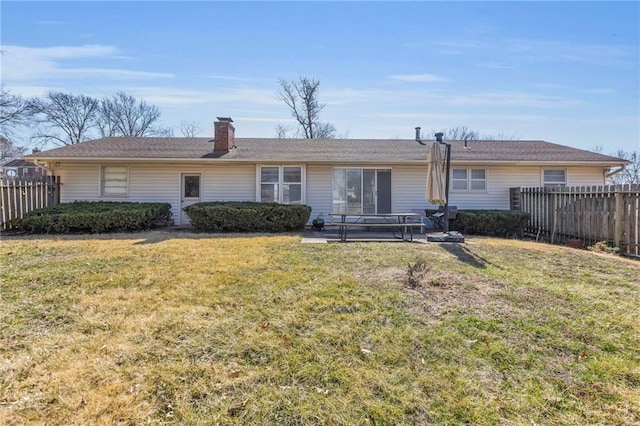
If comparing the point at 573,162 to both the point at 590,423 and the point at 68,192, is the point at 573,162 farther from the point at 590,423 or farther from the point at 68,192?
the point at 68,192

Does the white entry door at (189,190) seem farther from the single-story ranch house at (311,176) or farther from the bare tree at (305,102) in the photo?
the bare tree at (305,102)

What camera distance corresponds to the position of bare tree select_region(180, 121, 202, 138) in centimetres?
4031

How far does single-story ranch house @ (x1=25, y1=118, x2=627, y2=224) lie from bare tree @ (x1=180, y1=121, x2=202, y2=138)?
27.9 m

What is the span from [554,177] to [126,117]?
1666 inches

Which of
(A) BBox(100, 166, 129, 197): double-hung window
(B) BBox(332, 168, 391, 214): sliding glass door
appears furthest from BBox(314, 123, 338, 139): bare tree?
(A) BBox(100, 166, 129, 197): double-hung window

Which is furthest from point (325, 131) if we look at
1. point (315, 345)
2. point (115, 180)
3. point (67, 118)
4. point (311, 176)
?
point (315, 345)

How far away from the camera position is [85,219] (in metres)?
10.3

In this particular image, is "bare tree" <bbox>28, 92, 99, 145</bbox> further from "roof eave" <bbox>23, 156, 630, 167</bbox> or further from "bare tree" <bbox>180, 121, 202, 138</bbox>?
"roof eave" <bbox>23, 156, 630, 167</bbox>

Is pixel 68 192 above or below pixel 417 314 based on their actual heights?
above

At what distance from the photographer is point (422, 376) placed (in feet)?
9.18

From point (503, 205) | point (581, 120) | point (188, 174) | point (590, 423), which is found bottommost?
point (590, 423)

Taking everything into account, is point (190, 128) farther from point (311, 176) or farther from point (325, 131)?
point (311, 176)

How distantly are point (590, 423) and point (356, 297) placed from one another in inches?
97.9

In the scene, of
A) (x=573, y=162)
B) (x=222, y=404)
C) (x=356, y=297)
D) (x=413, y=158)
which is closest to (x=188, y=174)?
(x=413, y=158)
